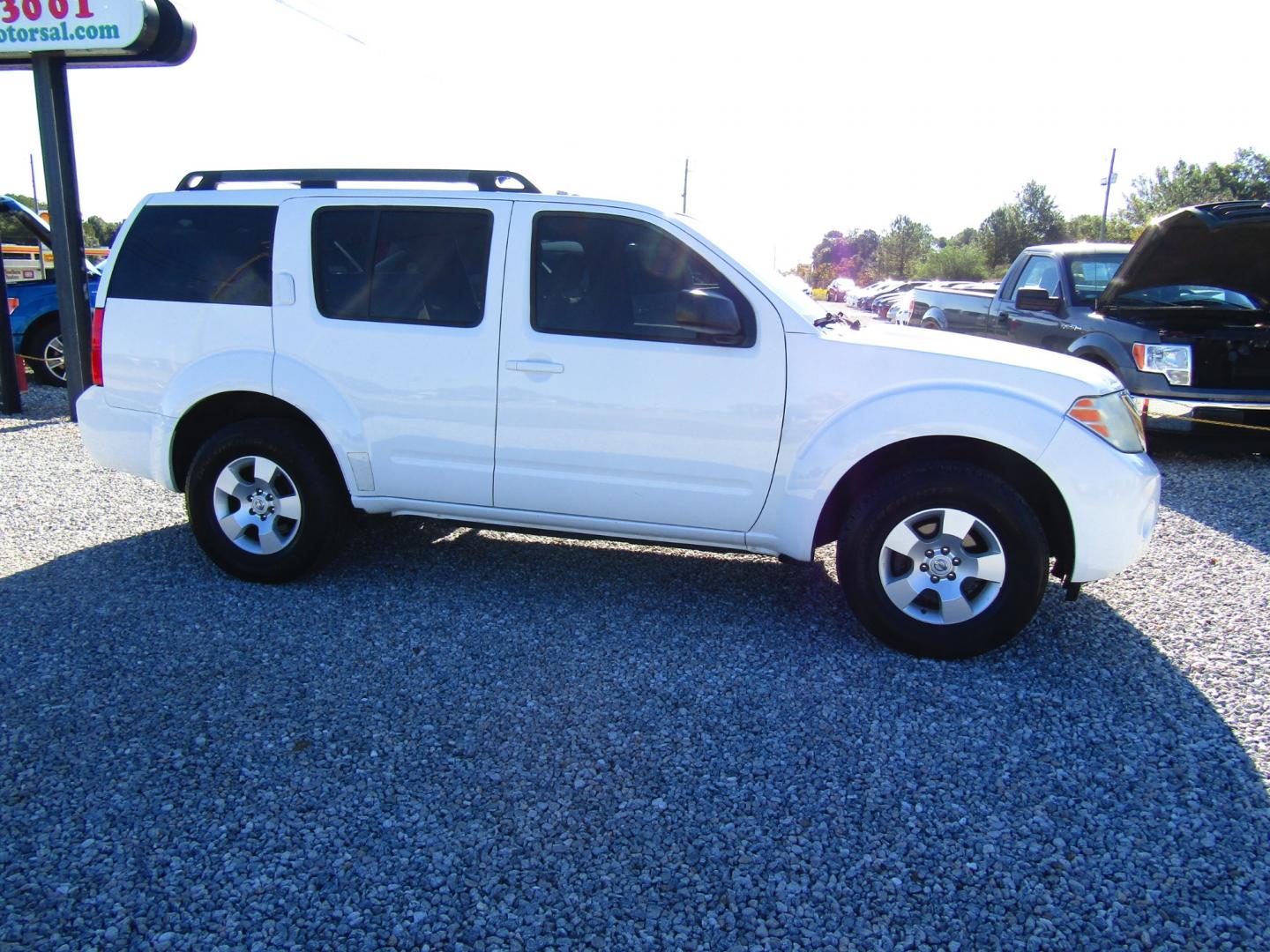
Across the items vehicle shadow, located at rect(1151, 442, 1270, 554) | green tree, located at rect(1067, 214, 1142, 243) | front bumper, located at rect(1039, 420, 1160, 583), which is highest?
green tree, located at rect(1067, 214, 1142, 243)

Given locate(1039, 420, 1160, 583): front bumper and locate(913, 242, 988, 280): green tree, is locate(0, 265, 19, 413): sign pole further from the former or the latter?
locate(913, 242, 988, 280): green tree

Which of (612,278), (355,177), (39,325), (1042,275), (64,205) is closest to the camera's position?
(612,278)


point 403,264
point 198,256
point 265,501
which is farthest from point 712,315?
point 198,256

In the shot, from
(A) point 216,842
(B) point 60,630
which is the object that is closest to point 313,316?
(B) point 60,630

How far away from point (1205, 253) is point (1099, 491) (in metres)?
5.71

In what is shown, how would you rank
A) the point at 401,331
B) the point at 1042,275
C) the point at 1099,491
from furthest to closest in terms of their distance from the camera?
the point at 1042,275 < the point at 401,331 < the point at 1099,491

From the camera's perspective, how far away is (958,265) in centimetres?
5922

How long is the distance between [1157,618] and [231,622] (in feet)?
14.5

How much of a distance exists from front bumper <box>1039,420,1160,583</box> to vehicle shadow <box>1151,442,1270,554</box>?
2414 mm

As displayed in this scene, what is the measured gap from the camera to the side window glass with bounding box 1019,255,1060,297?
890 centimetres

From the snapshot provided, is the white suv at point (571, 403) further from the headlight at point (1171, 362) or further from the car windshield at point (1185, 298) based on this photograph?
the car windshield at point (1185, 298)

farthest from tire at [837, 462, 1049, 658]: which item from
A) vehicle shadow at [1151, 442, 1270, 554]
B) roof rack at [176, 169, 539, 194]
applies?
vehicle shadow at [1151, 442, 1270, 554]

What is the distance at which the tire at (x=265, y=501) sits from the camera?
180 inches

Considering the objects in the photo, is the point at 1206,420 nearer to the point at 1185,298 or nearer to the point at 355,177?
the point at 1185,298
